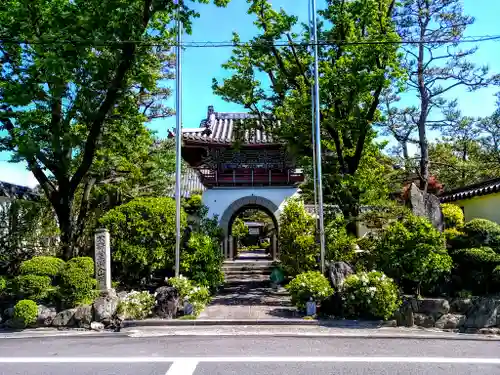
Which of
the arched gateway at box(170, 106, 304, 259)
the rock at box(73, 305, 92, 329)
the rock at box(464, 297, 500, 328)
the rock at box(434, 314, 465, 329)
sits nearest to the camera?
the rock at box(464, 297, 500, 328)

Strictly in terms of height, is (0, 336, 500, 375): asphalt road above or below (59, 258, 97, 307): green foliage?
below

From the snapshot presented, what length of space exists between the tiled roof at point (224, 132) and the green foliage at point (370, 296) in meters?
6.45

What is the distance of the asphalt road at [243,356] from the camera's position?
18.0 ft

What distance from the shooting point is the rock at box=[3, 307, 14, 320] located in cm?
848

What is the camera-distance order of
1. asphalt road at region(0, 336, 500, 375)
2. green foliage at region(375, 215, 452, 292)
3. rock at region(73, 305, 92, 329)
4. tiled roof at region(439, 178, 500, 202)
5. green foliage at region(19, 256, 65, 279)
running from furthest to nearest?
tiled roof at region(439, 178, 500, 202)
green foliage at region(19, 256, 65, 279)
green foliage at region(375, 215, 452, 292)
rock at region(73, 305, 92, 329)
asphalt road at region(0, 336, 500, 375)

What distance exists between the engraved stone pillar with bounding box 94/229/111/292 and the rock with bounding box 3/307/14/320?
179 cm

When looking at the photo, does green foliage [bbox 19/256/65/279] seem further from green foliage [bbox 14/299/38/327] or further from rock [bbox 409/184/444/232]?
rock [bbox 409/184/444/232]

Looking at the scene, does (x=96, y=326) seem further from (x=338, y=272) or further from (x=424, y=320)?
(x=424, y=320)

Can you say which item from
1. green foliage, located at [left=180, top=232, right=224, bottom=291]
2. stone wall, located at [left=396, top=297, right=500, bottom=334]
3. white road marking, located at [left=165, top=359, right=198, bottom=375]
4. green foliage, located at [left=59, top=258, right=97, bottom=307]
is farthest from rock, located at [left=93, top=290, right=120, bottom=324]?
stone wall, located at [left=396, top=297, right=500, bottom=334]

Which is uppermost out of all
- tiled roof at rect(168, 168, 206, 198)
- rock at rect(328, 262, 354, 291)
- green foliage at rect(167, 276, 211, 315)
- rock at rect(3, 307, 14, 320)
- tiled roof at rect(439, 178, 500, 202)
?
tiled roof at rect(168, 168, 206, 198)

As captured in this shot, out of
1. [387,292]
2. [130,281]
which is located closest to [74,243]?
[130,281]

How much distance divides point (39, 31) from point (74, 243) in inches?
221

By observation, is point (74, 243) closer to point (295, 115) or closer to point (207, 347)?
point (207, 347)

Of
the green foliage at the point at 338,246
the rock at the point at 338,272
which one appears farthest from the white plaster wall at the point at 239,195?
the rock at the point at 338,272
